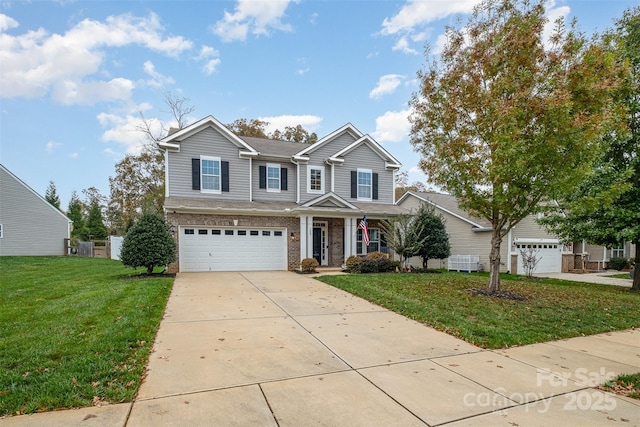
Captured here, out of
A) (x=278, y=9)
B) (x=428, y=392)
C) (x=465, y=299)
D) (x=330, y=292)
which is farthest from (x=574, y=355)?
(x=278, y=9)

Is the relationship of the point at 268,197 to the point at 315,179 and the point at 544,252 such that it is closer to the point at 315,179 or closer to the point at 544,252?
the point at 315,179

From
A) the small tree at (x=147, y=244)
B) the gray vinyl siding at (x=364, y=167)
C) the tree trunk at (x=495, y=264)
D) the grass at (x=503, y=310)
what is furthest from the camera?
the gray vinyl siding at (x=364, y=167)

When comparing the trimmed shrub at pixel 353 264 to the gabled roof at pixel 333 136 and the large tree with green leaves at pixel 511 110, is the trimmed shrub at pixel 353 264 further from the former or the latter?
the gabled roof at pixel 333 136

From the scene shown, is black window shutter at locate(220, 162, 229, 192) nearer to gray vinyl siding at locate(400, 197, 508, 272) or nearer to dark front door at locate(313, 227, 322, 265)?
dark front door at locate(313, 227, 322, 265)

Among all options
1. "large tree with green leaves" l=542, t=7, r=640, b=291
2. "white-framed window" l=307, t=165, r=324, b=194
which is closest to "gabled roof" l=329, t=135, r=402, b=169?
"white-framed window" l=307, t=165, r=324, b=194

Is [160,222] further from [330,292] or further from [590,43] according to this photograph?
[590,43]

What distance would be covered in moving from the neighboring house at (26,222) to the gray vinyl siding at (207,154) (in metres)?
15.9

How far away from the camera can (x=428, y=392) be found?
353 centimetres

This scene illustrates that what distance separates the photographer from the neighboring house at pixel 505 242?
16531 millimetres

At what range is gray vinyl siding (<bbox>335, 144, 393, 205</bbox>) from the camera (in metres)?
17.7

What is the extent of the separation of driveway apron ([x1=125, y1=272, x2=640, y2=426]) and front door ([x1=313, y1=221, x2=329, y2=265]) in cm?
998

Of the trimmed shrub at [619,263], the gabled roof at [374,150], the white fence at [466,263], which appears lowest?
the trimmed shrub at [619,263]

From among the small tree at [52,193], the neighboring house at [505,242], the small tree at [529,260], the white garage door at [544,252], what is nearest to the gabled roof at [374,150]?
the neighboring house at [505,242]

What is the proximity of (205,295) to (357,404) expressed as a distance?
6509 millimetres
